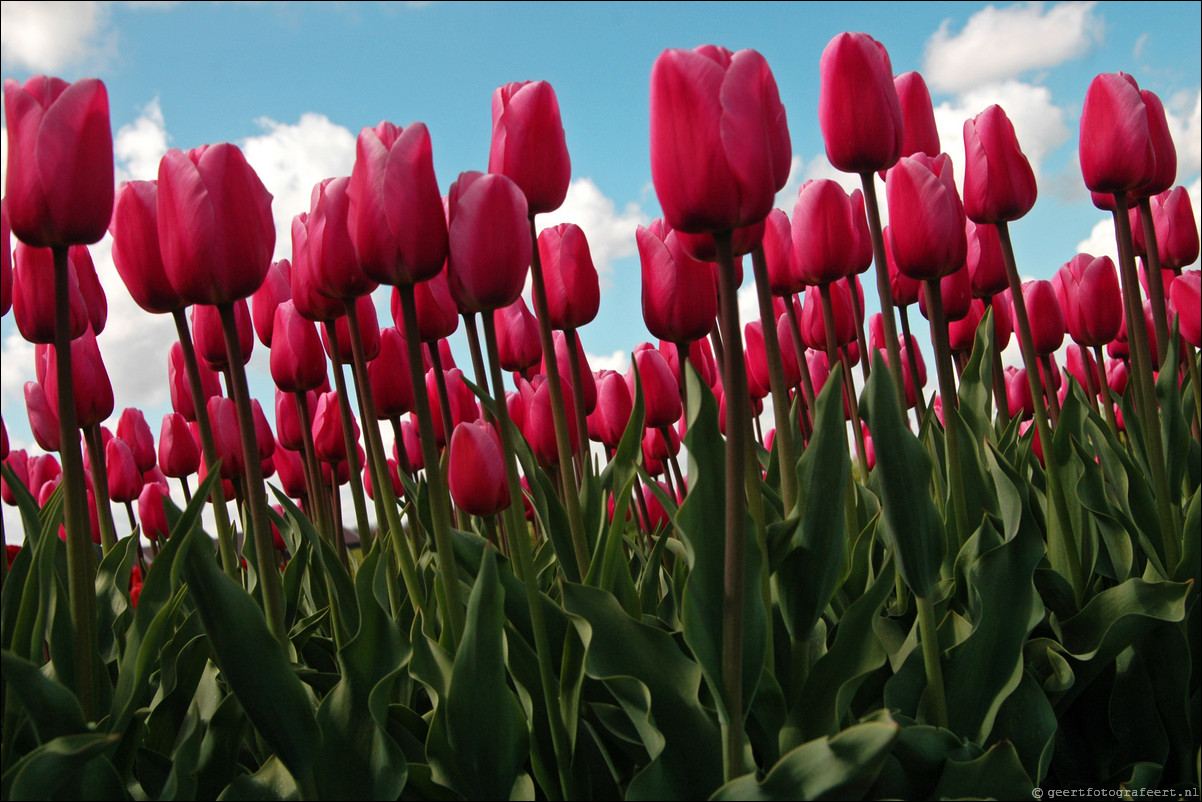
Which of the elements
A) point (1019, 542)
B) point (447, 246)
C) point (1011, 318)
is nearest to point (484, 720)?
point (447, 246)

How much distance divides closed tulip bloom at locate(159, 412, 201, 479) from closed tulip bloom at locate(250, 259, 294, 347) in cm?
111

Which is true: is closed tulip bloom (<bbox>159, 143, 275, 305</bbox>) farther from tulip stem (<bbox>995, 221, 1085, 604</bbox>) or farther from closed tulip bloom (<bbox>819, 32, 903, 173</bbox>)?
tulip stem (<bbox>995, 221, 1085, 604</bbox>)

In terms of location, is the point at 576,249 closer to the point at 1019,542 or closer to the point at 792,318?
the point at 792,318

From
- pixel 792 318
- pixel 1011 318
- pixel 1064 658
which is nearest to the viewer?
pixel 1064 658

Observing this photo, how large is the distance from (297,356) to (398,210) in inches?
49.5

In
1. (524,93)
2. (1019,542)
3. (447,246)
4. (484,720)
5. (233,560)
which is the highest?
(524,93)

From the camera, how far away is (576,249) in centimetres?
250

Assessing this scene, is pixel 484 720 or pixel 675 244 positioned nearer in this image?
pixel 484 720

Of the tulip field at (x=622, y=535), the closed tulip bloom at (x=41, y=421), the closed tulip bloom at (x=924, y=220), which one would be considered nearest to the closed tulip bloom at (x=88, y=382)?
the tulip field at (x=622, y=535)

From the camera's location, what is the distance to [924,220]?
6.84 ft

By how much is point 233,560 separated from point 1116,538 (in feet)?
7.66

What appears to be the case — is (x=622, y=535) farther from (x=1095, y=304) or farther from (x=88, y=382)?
(x=1095, y=304)

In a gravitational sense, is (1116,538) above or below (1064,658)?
above

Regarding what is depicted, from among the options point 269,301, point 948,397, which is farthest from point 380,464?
point 948,397
